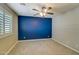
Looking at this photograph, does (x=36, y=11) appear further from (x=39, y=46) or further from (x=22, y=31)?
(x=39, y=46)

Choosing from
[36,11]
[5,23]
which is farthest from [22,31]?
[36,11]

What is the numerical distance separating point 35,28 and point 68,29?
848 millimetres

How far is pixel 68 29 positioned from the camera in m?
2.46

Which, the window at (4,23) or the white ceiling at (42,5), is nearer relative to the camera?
the white ceiling at (42,5)

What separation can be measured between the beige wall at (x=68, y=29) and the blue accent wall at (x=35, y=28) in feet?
0.66

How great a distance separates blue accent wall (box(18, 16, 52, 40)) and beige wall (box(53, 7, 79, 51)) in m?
0.20

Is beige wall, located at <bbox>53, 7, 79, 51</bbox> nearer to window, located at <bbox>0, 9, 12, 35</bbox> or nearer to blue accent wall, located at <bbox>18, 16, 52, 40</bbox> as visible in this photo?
blue accent wall, located at <bbox>18, 16, 52, 40</bbox>

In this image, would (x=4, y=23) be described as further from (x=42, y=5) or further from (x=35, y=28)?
(x=42, y=5)

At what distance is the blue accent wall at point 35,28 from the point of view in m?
2.38

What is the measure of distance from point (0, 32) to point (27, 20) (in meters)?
0.77

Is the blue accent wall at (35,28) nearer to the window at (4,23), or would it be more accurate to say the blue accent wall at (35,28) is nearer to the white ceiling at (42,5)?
the white ceiling at (42,5)

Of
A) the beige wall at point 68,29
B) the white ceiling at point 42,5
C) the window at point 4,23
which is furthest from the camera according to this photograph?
the beige wall at point 68,29

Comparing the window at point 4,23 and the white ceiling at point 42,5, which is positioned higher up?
the white ceiling at point 42,5

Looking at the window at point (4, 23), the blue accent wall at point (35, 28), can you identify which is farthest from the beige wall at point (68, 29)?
the window at point (4, 23)
